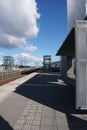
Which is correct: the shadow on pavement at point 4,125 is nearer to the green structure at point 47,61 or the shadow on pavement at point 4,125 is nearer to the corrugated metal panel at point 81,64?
the corrugated metal panel at point 81,64

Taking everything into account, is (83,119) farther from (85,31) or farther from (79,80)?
(85,31)

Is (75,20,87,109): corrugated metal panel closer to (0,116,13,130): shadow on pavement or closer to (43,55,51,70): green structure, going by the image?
(0,116,13,130): shadow on pavement

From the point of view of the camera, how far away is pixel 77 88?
31.9 ft

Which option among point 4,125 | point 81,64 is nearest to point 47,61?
point 81,64

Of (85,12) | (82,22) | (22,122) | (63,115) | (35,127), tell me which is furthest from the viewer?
(85,12)

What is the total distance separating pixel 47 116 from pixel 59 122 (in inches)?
42.3

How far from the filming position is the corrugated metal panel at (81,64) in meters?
9.61

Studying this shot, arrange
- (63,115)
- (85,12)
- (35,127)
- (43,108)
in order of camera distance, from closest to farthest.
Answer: (35,127), (63,115), (43,108), (85,12)

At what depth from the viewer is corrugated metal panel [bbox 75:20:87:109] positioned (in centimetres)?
961

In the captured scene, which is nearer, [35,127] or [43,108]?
[35,127]

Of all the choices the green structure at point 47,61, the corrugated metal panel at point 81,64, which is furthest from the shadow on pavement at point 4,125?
the green structure at point 47,61

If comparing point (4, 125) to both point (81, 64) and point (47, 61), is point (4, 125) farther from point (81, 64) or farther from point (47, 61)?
point (47, 61)

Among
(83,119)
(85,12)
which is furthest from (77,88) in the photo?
(85,12)

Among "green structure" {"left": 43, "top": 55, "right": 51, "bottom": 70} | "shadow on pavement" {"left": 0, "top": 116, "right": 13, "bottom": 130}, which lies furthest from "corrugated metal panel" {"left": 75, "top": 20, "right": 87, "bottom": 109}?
→ "green structure" {"left": 43, "top": 55, "right": 51, "bottom": 70}
